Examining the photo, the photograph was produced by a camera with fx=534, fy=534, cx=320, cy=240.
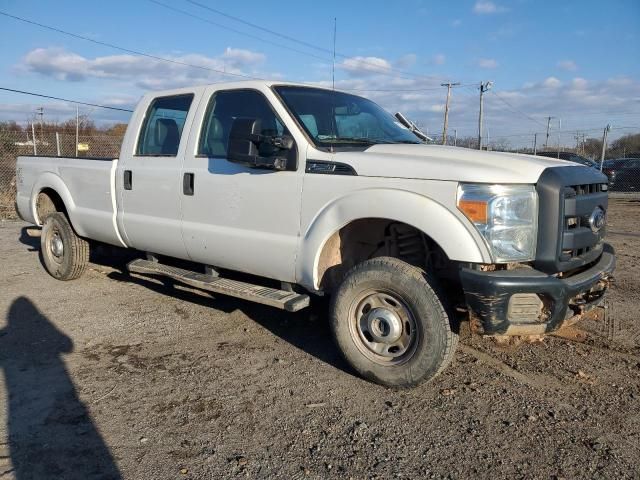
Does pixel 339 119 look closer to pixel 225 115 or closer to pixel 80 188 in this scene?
pixel 225 115

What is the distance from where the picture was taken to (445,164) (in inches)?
130

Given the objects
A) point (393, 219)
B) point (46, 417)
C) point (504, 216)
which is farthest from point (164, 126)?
point (504, 216)

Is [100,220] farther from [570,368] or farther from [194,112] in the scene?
[570,368]

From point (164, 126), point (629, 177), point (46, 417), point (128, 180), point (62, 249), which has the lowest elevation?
point (46, 417)

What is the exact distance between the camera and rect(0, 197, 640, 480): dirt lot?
2.79 metres

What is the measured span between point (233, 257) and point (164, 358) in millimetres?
960

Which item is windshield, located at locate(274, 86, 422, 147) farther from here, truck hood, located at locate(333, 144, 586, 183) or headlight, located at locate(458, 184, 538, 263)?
headlight, located at locate(458, 184, 538, 263)

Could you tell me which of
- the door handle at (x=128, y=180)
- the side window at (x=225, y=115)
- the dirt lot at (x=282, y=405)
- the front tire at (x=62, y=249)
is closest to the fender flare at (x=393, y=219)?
the dirt lot at (x=282, y=405)

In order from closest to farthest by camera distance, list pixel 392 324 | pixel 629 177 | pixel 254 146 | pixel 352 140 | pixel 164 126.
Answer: pixel 392 324 → pixel 254 146 → pixel 352 140 → pixel 164 126 → pixel 629 177

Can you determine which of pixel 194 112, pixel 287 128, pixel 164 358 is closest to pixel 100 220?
pixel 194 112

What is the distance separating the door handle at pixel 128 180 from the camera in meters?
5.21

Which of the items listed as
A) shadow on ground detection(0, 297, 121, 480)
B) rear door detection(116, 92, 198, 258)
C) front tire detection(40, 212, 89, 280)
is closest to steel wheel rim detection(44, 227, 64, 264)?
front tire detection(40, 212, 89, 280)

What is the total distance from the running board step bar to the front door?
13cm

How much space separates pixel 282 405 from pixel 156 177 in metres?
2.56
